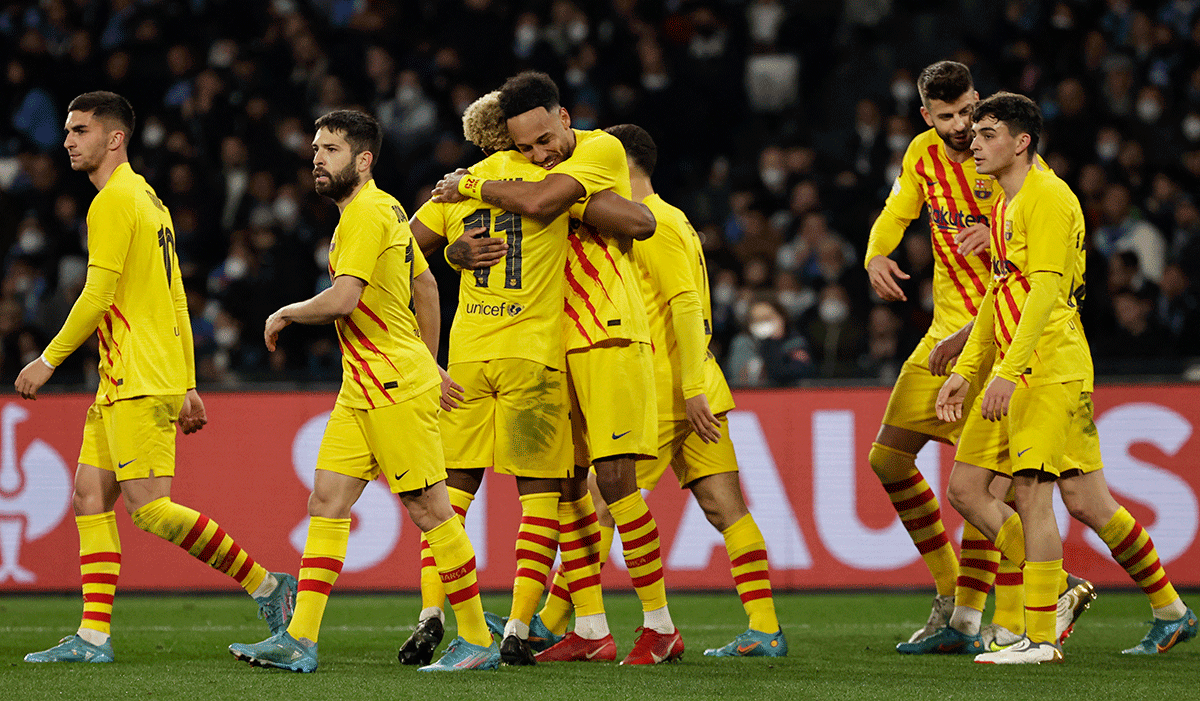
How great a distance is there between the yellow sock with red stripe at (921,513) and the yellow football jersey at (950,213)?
669mm

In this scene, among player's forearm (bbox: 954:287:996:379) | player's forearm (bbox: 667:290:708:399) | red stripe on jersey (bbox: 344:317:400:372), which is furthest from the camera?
player's forearm (bbox: 954:287:996:379)

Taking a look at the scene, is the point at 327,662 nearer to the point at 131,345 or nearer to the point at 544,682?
the point at 544,682

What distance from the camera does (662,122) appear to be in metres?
13.0

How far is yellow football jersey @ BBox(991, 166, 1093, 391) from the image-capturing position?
5.50 metres

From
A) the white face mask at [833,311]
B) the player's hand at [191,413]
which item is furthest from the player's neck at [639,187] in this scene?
the white face mask at [833,311]

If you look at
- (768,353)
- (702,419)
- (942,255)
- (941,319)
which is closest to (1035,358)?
(941,319)

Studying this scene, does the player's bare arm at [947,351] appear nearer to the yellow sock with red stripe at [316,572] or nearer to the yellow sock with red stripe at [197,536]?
the yellow sock with red stripe at [316,572]

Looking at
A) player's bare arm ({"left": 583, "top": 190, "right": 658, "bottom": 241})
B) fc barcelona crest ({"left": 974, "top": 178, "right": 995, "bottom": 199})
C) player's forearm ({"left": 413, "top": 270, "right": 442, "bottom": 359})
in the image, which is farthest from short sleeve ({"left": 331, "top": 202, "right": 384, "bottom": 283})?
fc barcelona crest ({"left": 974, "top": 178, "right": 995, "bottom": 199})

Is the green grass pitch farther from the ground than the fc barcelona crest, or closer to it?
closer to it

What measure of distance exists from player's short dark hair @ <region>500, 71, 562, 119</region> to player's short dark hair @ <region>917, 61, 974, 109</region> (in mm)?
1782

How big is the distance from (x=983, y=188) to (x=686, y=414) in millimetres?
1813

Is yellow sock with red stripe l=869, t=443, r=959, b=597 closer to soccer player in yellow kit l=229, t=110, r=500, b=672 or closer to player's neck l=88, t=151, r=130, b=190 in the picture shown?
soccer player in yellow kit l=229, t=110, r=500, b=672

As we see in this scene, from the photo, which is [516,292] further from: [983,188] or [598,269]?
[983,188]

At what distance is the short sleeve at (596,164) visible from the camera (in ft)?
18.1
